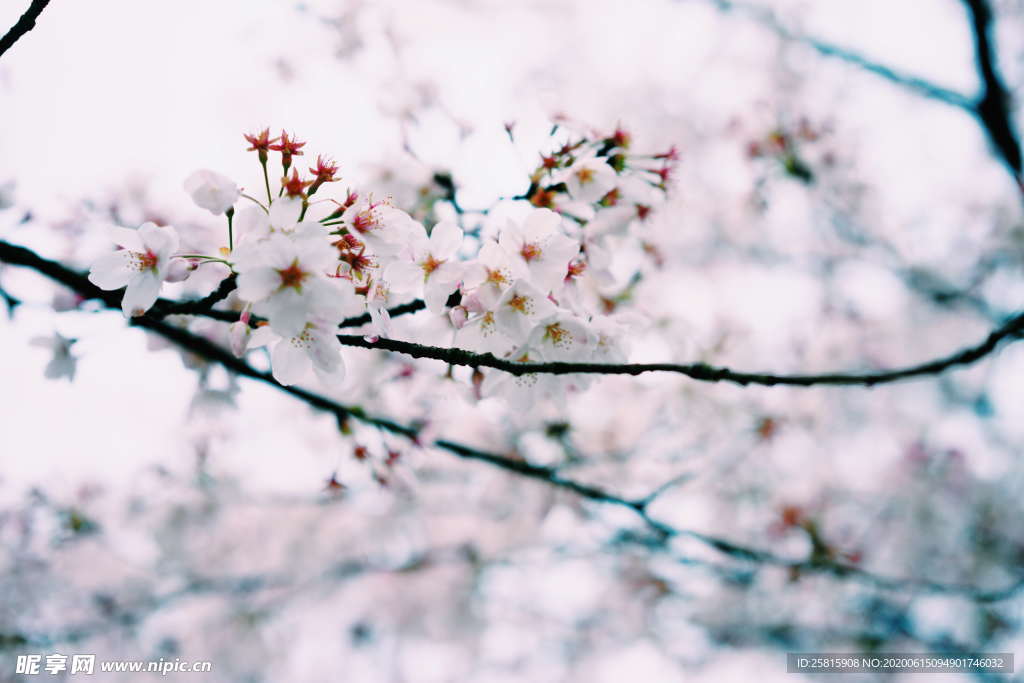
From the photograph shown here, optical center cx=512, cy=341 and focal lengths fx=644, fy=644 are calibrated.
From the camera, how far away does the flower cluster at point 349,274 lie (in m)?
1.01

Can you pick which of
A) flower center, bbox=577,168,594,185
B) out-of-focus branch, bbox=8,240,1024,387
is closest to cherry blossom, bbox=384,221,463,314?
out-of-focus branch, bbox=8,240,1024,387

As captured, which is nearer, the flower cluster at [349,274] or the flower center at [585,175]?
the flower cluster at [349,274]

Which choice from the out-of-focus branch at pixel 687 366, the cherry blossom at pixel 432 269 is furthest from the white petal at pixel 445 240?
the out-of-focus branch at pixel 687 366

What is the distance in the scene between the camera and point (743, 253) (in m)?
7.18

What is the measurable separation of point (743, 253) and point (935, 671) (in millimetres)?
4223

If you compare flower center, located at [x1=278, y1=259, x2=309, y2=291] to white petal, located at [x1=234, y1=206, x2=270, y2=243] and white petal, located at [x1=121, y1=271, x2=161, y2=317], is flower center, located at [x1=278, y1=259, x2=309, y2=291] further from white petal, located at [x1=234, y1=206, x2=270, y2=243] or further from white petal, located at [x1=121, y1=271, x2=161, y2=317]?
white petal, located at [x1=121, y1=271, x2=161, y2=317]

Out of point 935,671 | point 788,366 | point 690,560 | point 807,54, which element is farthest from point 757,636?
point 807,54

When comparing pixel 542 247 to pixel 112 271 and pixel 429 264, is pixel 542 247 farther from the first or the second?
pixel 112 271

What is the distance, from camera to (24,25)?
112 centimetres

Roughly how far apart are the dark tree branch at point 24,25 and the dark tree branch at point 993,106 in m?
3.34

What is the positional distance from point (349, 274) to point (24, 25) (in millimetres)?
695

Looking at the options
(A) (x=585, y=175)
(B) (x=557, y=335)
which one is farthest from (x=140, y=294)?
(A) (x=585, y=175)

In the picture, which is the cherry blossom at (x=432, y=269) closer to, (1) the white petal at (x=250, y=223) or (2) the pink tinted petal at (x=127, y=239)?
(1) the white petal at (x=250, y=223)

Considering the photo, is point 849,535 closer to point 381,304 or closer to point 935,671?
point 935,671
